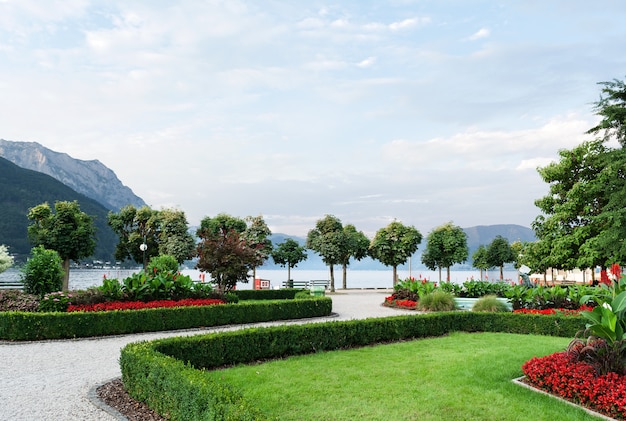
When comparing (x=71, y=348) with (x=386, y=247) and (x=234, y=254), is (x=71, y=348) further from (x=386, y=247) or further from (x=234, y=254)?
(x=386, y=247)

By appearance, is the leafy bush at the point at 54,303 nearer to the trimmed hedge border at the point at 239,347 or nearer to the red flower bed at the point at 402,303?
the trimmed hedge border at the point at 239,347

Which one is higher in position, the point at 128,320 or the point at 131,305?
the point at 131,305

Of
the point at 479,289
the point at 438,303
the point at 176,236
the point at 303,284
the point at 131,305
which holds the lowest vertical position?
the point at 303,284

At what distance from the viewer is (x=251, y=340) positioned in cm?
870

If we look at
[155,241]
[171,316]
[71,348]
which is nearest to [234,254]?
[171,316]

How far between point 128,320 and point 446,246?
100 ft

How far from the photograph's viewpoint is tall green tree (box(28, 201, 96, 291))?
34781 millimetres

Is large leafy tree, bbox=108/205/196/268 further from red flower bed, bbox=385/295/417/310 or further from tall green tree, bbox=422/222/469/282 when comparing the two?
red flower bed, bbox=385/295/417/310

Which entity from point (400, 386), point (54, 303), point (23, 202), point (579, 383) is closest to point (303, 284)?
point (54, 303)

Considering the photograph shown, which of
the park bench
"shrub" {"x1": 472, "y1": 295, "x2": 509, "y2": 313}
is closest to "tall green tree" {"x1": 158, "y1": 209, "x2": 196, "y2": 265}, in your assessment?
the park bench

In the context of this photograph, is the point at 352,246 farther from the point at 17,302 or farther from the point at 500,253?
the point at 17,302

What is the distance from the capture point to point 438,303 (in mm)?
17188

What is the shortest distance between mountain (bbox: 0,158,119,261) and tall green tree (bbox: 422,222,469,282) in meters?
72.8

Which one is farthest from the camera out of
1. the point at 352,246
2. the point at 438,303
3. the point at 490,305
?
the point at 352,246
